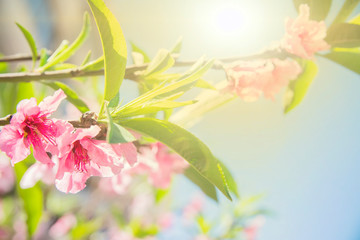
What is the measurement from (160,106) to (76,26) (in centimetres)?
→ 496

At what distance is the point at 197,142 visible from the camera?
0.42 m

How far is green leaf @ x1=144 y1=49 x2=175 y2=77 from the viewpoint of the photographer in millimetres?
563

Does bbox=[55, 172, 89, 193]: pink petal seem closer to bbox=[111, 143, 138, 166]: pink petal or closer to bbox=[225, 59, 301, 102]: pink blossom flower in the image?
bbox=[111, 143, 138, 166]: pink petal

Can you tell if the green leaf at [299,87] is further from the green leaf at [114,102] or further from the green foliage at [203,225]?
the green foliage at [203,225]

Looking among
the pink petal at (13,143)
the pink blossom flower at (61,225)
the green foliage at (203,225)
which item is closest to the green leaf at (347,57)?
the pink petal at (13,143)

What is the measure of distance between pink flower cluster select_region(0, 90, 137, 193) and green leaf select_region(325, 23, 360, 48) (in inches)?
21.5

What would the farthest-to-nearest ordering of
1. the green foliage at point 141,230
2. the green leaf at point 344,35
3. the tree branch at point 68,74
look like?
the green foliage at point 141,230 < the green leaf at point 344,35 < the tree branch at point 68,74

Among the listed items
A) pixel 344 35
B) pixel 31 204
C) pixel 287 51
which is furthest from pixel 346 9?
pixel 31 204

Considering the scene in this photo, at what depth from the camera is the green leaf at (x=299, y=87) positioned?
769mm

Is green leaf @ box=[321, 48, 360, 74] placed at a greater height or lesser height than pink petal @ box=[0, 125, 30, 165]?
greater

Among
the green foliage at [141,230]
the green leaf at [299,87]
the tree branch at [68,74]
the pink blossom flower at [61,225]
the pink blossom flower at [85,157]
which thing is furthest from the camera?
the pink blossom flower at [61,225]

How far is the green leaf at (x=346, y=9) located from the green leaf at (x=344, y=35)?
1.4 inches

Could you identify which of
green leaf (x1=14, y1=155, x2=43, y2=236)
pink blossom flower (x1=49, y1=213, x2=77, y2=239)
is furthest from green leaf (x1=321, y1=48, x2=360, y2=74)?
pink blossom flower (x1=49, y1=213, x2=77, y2=239)

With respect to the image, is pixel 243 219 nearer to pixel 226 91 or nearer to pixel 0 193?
pixel 226 91
